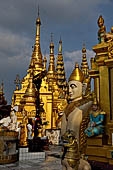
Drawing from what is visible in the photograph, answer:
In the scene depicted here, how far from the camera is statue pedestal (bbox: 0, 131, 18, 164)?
756 cm

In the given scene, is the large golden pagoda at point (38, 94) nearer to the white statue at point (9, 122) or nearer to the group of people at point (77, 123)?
the white statue at point (9, 122)

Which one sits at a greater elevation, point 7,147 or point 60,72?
point 60,72

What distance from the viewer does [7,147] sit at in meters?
7.76

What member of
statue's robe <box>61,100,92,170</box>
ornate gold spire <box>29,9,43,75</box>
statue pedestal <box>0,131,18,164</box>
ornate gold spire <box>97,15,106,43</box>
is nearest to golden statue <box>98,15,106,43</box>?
ornate gold spire <box>97,15,106,43</box>

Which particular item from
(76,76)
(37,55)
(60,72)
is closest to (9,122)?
(76,76)

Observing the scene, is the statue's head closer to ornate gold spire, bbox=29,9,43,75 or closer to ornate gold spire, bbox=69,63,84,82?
ornate gold spire, bbox=69,63,84,82

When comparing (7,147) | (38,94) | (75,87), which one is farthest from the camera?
(38,94)

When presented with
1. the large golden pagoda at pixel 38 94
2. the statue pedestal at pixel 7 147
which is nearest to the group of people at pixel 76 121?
the statue pedestal at pixel 7 147

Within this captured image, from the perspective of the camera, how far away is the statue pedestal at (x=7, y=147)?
7.56 m

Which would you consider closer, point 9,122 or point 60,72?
point 9,122

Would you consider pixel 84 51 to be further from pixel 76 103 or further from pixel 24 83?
pixel 76 103

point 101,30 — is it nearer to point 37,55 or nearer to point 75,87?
point 75,87

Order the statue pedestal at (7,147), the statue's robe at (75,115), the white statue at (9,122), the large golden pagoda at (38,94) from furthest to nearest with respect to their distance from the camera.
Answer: the large golden pagoda at (38,94)
the white statue at (9,122)
the statue pedestal at (7,147)
the statue's robe at (75,115)

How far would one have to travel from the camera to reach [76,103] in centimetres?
351
